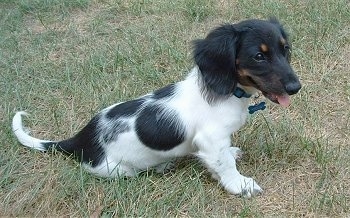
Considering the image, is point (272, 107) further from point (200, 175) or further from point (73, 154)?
point (73, 154)

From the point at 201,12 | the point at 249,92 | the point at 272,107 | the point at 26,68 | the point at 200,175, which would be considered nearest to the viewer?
the point at 249,92

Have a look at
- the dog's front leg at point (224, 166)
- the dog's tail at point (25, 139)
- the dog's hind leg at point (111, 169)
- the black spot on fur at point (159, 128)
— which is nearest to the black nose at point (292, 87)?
the dog's front leg at point (224, 166)

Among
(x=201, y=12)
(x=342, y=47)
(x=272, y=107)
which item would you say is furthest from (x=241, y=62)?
(x=201, y=12)

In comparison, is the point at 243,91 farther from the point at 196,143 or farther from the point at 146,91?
the point at 146,91

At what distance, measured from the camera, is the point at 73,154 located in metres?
3.13

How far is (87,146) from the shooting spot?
305 cm

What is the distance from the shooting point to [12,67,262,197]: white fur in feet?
9.16

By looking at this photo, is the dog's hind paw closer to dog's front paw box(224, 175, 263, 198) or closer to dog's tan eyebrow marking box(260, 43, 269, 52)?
dog's front paw box(224, 175, 263, 198)

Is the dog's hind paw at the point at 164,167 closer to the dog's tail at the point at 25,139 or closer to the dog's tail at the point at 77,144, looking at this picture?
the dog's tail at the point at 77,144

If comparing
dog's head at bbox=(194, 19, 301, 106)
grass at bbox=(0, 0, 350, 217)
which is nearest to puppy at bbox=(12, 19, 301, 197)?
dog's head at bbox=(194, 19, 301, 106)

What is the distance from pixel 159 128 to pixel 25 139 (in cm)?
98

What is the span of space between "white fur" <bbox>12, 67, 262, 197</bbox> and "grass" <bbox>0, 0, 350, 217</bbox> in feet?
0.26

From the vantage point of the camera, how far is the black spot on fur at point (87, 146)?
301 centimetres

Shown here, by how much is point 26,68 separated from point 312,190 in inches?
101
